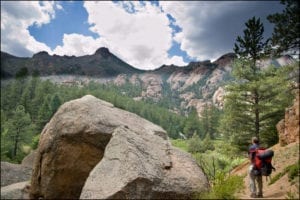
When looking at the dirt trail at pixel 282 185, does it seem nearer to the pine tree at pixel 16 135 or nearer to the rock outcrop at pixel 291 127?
the rock outcrop at pixel 291 127

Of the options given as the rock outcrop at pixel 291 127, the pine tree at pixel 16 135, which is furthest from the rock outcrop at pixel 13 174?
the pine tree at pixel 16 135

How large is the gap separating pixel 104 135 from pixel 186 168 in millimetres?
3439

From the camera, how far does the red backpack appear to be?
11102 mm

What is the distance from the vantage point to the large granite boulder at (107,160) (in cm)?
1043

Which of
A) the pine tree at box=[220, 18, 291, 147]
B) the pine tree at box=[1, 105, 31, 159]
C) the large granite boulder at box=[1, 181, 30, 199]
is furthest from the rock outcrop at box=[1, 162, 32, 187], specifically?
the pine tree at box=[1, 105, 31, 159]

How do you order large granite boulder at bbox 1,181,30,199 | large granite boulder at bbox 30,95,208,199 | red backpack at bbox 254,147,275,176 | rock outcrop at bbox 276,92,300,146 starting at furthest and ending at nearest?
rock outcrop at bbox 276,92,300,146 < large granite boulder at bbox 1,181,30,199 < red backpack at bbox 254,147,275,176 < large granite boulder at bbox 30,95,208,199

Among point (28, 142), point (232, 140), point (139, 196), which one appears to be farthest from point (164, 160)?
point (28, 142)

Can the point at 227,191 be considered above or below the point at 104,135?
below

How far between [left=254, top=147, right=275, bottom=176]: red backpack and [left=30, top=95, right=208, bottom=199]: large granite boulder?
2.06 meters

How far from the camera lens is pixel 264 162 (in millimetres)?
11211

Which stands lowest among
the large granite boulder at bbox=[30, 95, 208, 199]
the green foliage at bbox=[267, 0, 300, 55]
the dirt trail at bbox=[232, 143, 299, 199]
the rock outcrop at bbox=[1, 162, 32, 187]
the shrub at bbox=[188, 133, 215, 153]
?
the shrub at bbox=[188, 133, 215, 153]

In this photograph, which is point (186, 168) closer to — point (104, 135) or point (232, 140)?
point (104, 135)

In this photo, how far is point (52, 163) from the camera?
13719 mm

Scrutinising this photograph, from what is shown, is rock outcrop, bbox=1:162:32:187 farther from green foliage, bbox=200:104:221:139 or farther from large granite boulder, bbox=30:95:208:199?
green foliage, bbox=200:104:221:139
